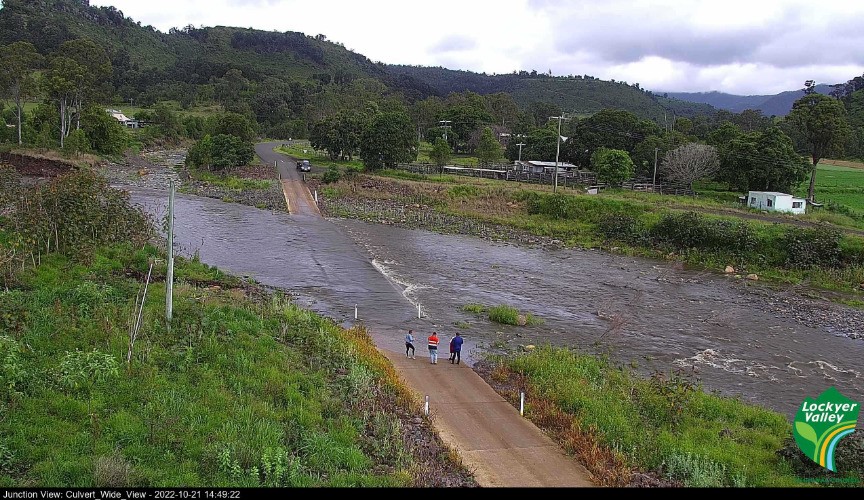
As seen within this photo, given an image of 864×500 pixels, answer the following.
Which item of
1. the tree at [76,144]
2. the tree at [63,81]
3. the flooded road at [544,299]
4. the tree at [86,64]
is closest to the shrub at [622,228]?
the flooded road at [544,299]

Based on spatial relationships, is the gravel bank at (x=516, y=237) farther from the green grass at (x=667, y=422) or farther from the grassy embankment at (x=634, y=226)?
the green grass at (x=667, y=422)

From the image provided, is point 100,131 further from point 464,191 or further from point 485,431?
point 485,431

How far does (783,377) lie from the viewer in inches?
771

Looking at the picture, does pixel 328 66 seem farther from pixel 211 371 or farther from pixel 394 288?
pixel 211 371

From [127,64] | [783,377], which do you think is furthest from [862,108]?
[127,64]

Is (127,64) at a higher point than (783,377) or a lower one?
higher

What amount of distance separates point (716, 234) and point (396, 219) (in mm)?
20897

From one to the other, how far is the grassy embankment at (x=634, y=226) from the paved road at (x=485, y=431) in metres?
21.9

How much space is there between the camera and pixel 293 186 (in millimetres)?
56219

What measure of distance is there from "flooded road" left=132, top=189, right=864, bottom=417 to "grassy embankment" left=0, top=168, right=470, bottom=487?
4.72 metres

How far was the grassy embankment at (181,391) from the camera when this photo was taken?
397 inches

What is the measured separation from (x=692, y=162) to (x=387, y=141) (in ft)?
85.4

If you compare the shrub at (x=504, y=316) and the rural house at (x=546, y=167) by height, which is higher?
the rural house at (x=546, y=167)

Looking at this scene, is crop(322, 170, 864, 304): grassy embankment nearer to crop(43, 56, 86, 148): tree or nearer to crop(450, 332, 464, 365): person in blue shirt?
crop(450, 332, 464, 365): person in blue shirt
